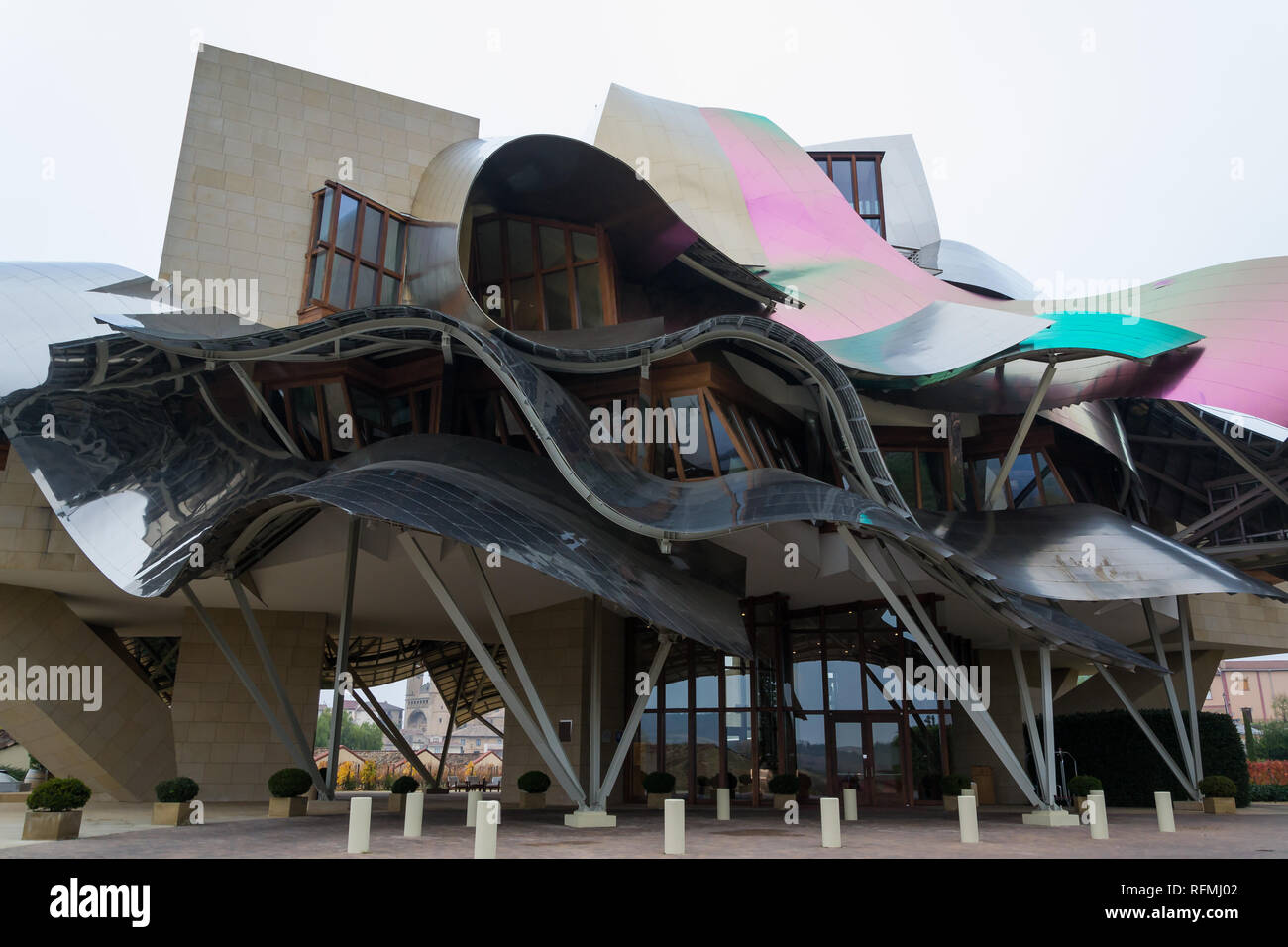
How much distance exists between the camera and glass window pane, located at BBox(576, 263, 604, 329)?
26.0 meters

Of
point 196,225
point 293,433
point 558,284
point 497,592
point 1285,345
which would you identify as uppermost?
point 196,225

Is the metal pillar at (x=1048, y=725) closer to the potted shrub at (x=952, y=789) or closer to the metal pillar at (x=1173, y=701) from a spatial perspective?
the potted shrub at (x=952, y=789)

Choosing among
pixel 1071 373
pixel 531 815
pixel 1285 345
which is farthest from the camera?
pixel 1071 373

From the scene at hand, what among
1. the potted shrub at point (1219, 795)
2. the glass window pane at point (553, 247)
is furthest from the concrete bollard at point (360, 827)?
the potted shrub at point (1219, 795)

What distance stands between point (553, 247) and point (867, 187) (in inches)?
711

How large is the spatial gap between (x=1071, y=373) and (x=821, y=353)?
9909 mm

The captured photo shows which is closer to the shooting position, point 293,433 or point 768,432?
point 293,433

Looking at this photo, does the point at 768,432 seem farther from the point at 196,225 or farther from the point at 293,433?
the point at 196,225

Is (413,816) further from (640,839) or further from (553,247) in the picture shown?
(553,247)

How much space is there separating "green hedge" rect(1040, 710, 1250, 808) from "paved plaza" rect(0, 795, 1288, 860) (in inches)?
269

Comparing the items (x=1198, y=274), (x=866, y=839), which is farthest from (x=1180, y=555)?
(x=866, y=839)

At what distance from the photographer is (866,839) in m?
15.8

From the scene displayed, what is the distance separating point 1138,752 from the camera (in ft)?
98.9

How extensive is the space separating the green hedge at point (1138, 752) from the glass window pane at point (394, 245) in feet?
85.4
